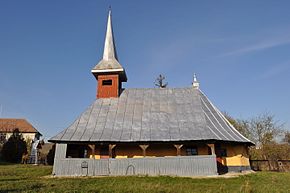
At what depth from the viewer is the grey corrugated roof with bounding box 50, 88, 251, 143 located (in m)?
17.4

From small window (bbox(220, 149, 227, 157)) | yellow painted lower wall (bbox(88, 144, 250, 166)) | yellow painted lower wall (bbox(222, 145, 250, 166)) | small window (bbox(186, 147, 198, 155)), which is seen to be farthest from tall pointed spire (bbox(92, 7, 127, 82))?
yellow painted lower wall (bbox(222, 145, 250, 166))

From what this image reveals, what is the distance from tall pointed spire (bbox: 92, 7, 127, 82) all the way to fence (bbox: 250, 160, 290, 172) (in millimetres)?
14999

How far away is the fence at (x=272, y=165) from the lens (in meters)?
22.5

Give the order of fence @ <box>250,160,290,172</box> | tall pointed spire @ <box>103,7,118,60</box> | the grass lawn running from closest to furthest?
the grass lawn → fence @ <box>250,160,290,172</box> → tall pointed spire @ <box>103,7,118,60</box>

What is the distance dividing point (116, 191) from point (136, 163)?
8.02 m

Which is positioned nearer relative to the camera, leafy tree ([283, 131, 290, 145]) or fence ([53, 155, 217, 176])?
fence ([53, 155, 217, 176])

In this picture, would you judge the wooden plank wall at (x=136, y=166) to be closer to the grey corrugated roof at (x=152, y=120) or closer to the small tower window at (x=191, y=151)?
the grey corrugated roof at (x=152, y=120)

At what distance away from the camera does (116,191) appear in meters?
9.07

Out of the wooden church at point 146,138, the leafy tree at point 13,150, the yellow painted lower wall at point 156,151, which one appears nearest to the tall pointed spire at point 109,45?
Result: the wooden church at point 146,138

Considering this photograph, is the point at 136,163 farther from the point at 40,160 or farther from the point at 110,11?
the point at 40,160

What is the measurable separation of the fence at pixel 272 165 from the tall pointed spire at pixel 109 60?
1500 cm

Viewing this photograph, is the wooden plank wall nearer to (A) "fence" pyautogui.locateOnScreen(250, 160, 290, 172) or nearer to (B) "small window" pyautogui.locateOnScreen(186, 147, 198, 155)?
(B) "small window" pyautogui.locateOnScreen(186, 147, 198, 155)

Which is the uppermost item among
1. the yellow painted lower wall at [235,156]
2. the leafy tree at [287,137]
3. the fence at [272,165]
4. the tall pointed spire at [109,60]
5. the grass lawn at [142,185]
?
the tall pointed spire at [109,60]

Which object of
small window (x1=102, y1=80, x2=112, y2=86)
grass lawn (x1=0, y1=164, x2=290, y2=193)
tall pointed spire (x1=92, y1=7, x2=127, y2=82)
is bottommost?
grass lawn (x1=0, y1=164, x2=290, y2=193)
